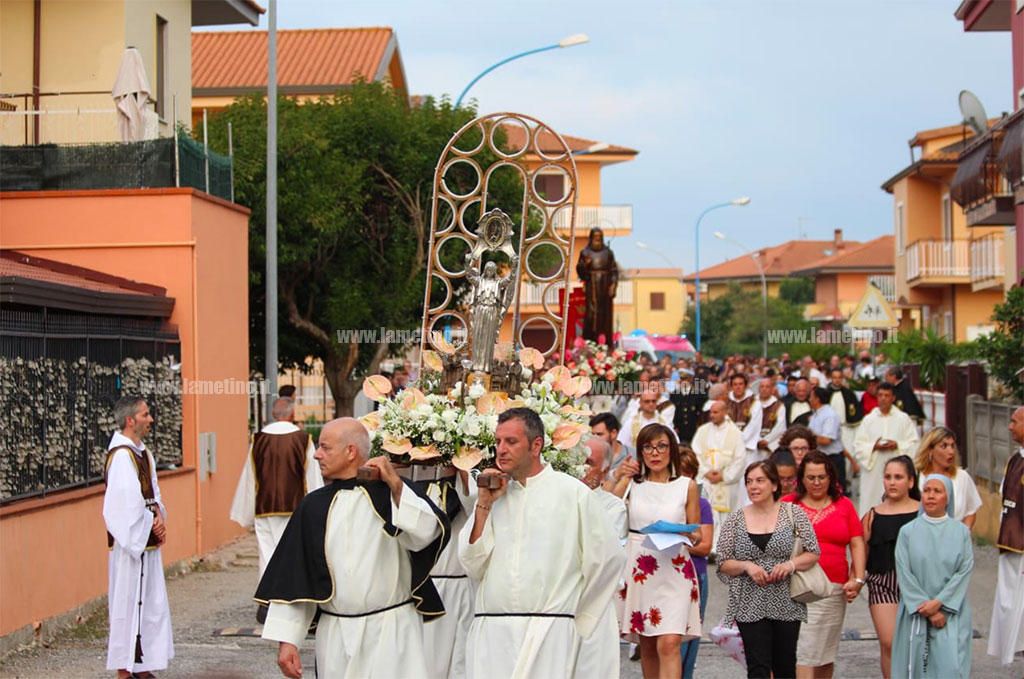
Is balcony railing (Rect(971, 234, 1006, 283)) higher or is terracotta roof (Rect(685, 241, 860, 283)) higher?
terracotta roof (Rect(685, 241, 860, 283))

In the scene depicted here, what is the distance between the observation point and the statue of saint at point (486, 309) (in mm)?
8461

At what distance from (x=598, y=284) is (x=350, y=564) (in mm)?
12580

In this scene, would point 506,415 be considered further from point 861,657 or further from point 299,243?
point 299,243

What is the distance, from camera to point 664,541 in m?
8.30

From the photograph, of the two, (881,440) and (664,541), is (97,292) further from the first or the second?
(881,440)

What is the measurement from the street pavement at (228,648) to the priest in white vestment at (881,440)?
6.85 ft

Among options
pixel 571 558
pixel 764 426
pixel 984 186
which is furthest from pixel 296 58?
pixel 571 558

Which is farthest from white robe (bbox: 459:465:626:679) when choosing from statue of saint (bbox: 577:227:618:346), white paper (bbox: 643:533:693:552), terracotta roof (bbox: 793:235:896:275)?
terracotta roof (bbox: 793:235:896:275)

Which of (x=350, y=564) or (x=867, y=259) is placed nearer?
(x=350, y=564)

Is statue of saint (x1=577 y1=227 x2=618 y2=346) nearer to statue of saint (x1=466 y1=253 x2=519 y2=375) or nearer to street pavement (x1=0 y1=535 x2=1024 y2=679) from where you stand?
street pavement (x1=0 y1=535 x2=1024 y2=679)

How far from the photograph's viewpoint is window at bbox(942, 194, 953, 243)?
1559 inches

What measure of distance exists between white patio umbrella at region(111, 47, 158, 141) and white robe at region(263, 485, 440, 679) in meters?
10.6

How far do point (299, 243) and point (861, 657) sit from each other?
1496cm

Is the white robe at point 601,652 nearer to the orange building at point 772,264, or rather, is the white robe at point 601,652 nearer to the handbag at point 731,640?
the handbag at point 731,640
